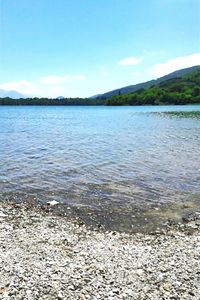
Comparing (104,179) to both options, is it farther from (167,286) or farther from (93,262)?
(167,286)

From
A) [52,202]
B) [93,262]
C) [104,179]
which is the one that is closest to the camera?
[93,262]

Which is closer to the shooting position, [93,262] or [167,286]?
[167,286]

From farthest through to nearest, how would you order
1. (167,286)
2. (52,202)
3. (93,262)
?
1. (52,202)
2. (93,262)
3. (167,286)

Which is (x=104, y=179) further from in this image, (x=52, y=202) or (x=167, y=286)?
(x=167, y=286)

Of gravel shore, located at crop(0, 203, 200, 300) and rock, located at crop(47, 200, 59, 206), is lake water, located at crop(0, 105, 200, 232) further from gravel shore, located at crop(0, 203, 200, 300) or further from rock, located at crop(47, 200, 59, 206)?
gravel shore, located at crop(0, 203, 200, 300)

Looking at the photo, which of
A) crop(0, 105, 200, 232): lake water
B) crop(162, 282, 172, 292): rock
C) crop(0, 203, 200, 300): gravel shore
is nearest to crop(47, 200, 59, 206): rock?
crop(0, 105, 200, 232): lake water

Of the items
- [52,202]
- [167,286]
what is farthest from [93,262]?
[52,202]

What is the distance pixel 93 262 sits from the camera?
1013 cm

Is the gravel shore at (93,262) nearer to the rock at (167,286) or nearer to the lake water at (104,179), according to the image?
the rock at (167,286)

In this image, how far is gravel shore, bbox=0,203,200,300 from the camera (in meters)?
8.49

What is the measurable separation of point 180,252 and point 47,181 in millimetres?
12341

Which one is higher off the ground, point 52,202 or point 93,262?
point 93,262

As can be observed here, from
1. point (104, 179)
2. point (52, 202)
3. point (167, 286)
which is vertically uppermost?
point (167, 286)

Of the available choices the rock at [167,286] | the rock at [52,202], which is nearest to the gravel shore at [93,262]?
the rock at [167,286]
